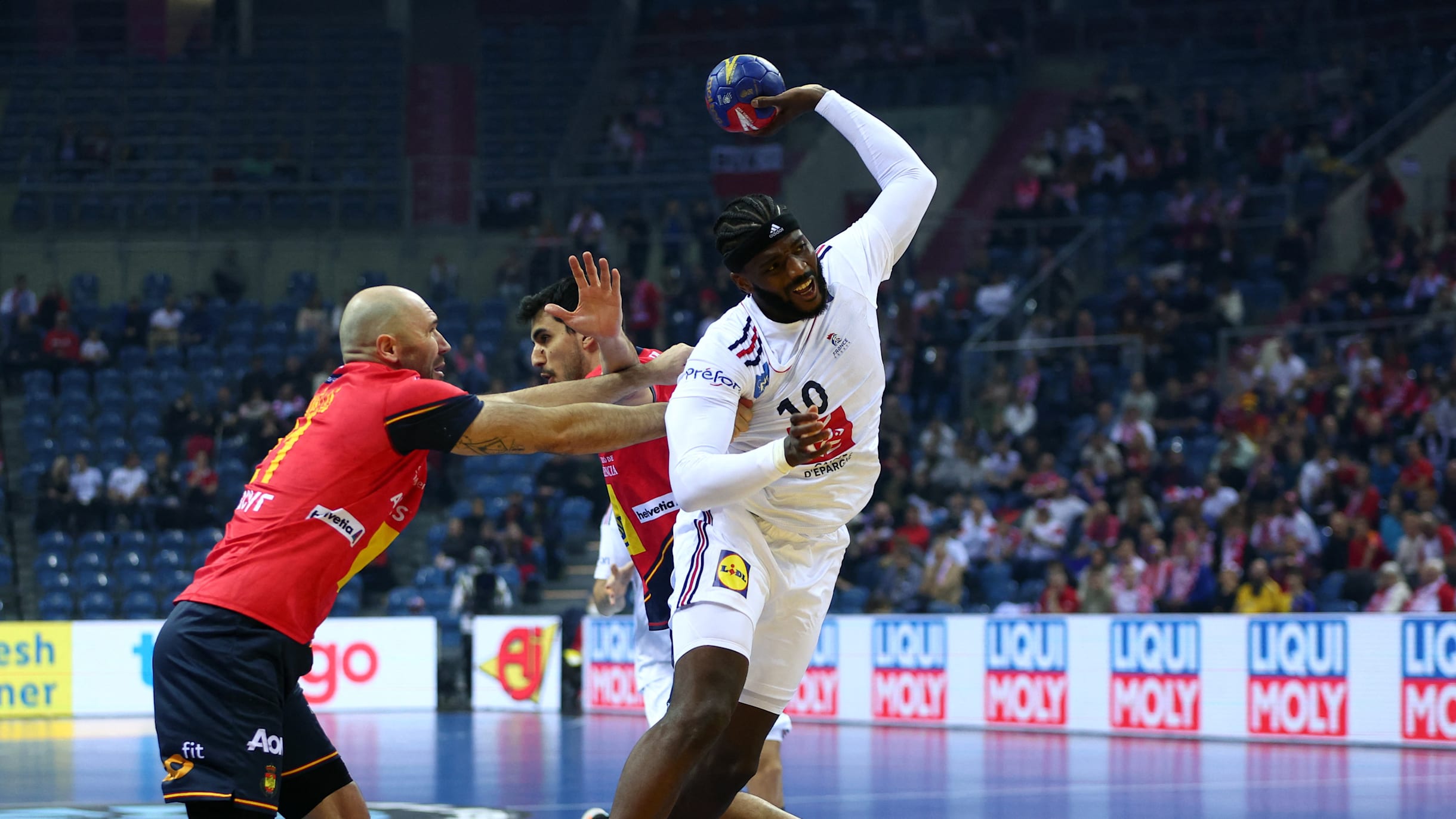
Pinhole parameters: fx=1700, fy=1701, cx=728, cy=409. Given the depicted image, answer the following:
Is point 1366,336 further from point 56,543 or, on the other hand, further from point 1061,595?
point 56,543

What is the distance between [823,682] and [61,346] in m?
13.4

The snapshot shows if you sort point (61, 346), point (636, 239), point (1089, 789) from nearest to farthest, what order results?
point (1089, 789), point (61, 346), point (636, 239)

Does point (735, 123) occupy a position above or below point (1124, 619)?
above

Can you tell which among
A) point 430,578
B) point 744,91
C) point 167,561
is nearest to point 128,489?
point 167,561

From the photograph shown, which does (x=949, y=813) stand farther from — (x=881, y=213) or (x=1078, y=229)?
(x=1078, y=229)

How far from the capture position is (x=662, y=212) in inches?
1046

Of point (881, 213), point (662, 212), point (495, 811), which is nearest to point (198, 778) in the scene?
point (881, 213)

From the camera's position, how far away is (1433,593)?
1397cm

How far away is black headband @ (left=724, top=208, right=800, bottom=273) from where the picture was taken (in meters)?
5.30

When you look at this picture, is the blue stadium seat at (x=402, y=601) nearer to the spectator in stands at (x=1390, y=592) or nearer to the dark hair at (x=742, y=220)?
the spectator in stands at (x=1390, y=592)

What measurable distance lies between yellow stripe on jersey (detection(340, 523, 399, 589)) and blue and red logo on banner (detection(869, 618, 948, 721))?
11.3 metres

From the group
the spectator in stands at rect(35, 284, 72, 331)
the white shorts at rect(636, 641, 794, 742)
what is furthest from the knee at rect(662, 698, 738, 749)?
the spectator in stands at rect(35, 284, 72, 331)

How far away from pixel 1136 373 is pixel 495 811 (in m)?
11.8

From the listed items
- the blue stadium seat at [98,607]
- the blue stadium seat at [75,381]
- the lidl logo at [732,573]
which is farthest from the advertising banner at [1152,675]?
the blue stadium seat at [75,381]
